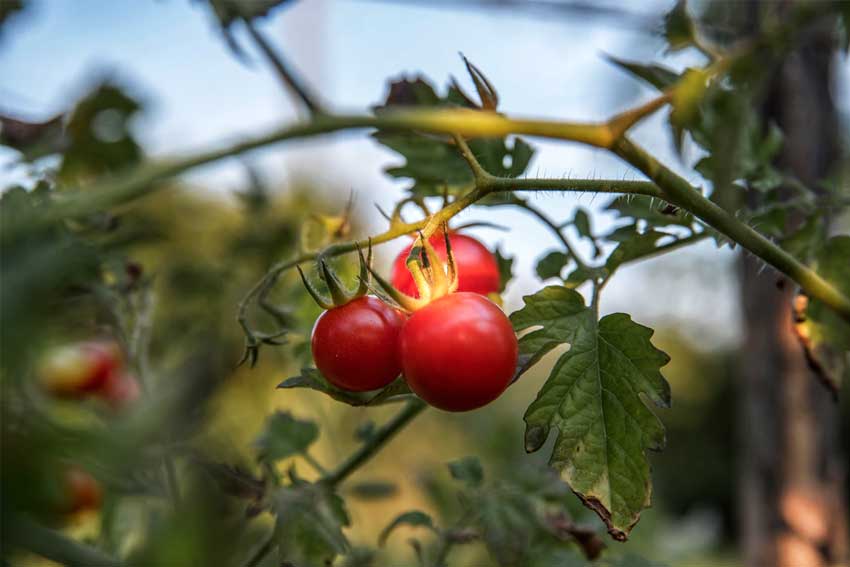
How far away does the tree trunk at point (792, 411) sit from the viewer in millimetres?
1299

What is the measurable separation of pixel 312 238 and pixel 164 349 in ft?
2.12

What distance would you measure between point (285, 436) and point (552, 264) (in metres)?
0.32

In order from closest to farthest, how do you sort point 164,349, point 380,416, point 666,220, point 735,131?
1. point 735,131
2. point 666,220
3. point 164,349
4. point 380,416

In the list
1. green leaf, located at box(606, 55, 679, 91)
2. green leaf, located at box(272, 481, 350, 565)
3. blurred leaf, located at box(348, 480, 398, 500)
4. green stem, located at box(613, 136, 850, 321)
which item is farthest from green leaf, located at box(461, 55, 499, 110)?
blurred leaf, located at box(348, 480, 398, 500)

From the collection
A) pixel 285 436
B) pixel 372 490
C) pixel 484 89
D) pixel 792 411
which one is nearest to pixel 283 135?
pixel 484 89

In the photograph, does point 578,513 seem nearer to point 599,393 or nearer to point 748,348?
point 599,393

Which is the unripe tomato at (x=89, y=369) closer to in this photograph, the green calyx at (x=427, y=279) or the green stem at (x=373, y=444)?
the green stem at (x=373, y=444)

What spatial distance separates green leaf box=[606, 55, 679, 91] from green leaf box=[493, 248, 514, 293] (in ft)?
0.62

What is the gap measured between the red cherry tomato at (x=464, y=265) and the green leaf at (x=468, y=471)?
24 cm

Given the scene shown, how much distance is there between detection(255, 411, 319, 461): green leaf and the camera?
2.57 feet

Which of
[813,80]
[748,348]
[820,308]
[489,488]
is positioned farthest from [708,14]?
[489,488]

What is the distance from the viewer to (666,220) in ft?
2.21

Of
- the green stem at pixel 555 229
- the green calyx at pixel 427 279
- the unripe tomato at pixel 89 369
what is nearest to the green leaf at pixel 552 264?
the green stem at pixel 555 229

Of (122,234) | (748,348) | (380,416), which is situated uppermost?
(122,234)
